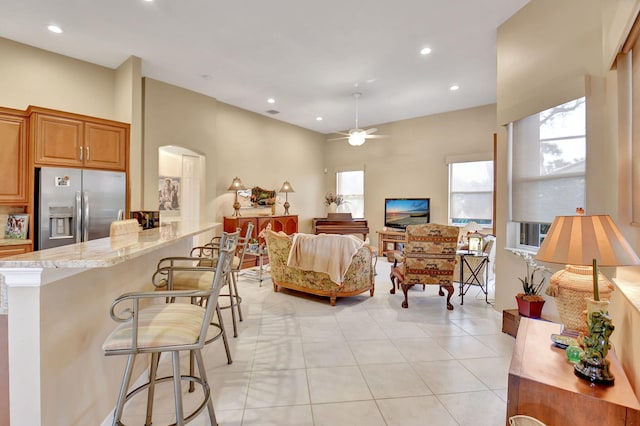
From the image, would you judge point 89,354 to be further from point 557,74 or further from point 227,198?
point 227,198

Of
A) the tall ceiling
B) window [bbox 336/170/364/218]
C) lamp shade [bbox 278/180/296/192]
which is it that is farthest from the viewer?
window [bbox 336/170/364/218]

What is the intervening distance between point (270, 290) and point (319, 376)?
2.37 metres

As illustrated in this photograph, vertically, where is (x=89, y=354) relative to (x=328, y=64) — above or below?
below

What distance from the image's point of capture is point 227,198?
611 centimetres

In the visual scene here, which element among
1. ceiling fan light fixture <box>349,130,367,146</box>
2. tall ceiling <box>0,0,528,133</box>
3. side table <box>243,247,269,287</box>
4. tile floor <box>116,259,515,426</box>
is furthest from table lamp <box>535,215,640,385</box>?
ceiling fan light fixture <box>349,130,367,146</box>

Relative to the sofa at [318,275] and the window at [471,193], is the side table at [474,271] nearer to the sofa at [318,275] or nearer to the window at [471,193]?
the sofa at [318,275]

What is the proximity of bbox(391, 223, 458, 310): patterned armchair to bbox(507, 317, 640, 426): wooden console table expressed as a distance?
7.38 ft

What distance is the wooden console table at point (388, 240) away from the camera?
6.76 m

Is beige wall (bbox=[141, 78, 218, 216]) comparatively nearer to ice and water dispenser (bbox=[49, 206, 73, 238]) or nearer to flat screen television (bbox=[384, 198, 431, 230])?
ice and water dispenser (bbox=[49, 206, 73, 238])

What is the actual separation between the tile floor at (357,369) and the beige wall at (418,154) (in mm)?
3584

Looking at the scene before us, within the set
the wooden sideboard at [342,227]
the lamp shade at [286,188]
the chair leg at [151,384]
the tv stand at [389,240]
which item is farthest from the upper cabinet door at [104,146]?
the tv stand at [389,240]

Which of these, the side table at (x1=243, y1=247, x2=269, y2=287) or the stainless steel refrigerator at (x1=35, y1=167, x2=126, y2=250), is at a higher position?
the stainless steel refrigerator at (x1=35, y1=167, x2=126, y2=250)

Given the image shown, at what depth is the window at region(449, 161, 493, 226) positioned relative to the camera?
6.12 metres

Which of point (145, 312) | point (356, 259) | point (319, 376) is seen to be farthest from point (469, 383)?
point (145, 312)
